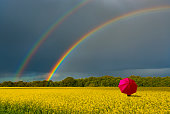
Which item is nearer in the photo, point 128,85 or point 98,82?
point 128,85

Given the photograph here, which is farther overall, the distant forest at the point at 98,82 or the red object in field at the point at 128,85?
the distant forest at the point at 98,82

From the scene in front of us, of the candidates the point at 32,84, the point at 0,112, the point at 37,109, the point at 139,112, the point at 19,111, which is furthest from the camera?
the point at 32,84

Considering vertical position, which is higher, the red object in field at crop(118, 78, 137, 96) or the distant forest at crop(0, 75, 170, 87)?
the distant forest at crop(0, 75, 170, 87)

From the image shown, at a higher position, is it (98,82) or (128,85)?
(98,82)

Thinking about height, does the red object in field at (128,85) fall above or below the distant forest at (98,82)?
below

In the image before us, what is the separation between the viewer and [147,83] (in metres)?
35.6

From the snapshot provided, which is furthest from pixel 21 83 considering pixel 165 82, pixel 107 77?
pixel 165 82

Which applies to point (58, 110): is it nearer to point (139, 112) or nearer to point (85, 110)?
point (85, 110)

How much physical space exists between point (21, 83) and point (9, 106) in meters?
40.5

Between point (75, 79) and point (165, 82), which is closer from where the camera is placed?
point (165, 82)

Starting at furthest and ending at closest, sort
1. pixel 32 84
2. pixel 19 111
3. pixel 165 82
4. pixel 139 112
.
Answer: pixel 32 84, pixel 165 82, pixel 19 111, pixel 139 112

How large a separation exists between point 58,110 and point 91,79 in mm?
35893

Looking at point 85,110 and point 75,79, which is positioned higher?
point 75,79

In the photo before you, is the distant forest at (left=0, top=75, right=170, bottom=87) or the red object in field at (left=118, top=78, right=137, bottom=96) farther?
the distant forest at (left=0, top=75, right=170, bottom=87)
